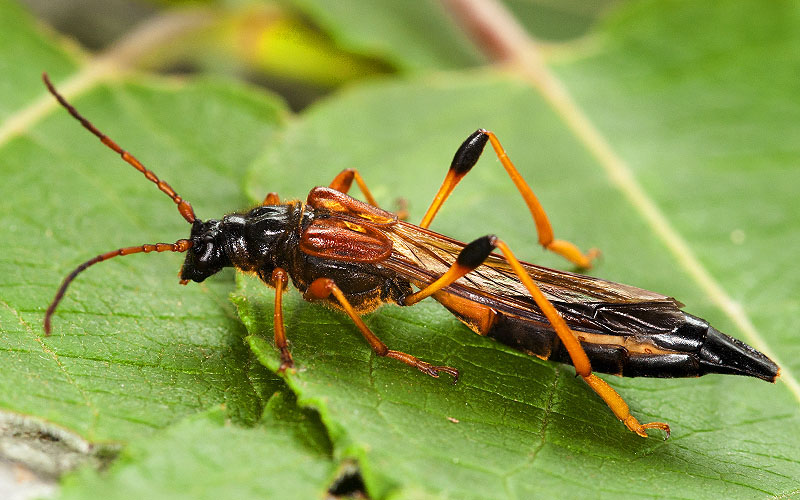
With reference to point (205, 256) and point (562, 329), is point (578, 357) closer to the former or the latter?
point (562, 329)

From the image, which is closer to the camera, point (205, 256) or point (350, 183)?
point (205, 256)

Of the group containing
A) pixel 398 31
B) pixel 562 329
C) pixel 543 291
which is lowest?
pixel 562 329

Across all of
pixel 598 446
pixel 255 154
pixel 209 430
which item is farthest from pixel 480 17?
pixel 209 430

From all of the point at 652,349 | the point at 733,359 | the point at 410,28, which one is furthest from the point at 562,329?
the point at 410,28

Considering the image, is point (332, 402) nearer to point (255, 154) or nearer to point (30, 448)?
point (30, 448)

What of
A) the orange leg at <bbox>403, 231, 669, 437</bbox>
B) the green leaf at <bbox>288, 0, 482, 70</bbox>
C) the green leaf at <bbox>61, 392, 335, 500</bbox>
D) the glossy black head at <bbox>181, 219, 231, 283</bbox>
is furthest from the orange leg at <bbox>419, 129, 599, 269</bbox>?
the green leaf at <bbox>288, 0, 482, 70</bbox>

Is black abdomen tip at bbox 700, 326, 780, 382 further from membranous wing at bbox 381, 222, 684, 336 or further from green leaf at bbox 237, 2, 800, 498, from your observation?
green leaf at bbox 237, 2, 800, 498
